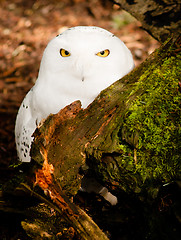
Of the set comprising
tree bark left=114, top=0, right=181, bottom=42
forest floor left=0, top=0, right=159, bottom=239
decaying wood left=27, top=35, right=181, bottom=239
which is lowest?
forest floor left=0, top=0, right=159, bottom=239

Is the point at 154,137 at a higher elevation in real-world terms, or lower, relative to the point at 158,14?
lower

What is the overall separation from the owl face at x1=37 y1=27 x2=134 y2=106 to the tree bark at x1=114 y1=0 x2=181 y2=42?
1.44ft

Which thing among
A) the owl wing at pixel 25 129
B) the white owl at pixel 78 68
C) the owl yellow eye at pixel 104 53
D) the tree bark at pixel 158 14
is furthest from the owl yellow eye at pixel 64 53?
the tree bark at pixel 158 14

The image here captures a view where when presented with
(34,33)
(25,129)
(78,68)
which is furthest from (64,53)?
(34,33)

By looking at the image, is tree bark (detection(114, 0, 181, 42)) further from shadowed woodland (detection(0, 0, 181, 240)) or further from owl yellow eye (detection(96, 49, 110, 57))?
owl yellow eye (detection(96, 49, 110, 57))

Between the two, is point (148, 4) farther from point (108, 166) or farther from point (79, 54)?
point (108, 166)

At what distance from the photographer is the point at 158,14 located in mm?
2508

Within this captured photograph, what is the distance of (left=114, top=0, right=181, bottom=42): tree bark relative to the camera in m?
2.49

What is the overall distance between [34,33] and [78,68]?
389 cm

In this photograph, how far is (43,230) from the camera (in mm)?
1620

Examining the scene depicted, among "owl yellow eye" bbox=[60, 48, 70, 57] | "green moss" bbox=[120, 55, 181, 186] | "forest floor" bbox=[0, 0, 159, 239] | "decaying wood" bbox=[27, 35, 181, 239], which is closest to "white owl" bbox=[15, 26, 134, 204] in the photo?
"owl yellow eye" bbox=[60, 48, 70, 57]

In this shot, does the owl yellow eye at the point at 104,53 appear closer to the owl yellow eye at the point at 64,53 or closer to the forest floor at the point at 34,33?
the owl yellow eye at the point at 64,53

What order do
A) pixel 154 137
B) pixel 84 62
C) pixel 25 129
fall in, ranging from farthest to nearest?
pixel 25 129, pixel 84 62, pixel 154 137

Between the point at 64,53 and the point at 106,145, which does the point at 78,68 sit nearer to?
the point at 64,53
